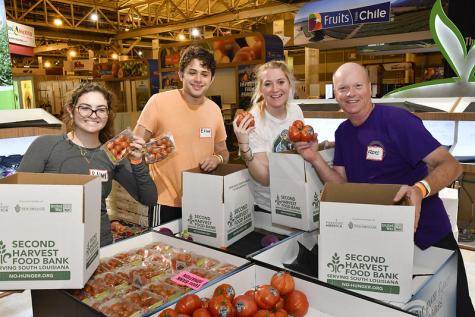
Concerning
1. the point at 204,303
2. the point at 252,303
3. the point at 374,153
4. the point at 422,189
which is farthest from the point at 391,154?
the point at 204,303

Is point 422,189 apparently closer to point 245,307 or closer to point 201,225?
point 245,307

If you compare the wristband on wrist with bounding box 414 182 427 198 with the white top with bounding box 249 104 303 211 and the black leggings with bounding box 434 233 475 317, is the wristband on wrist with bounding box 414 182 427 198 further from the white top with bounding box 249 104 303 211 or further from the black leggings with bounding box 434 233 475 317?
the white top with bounding box 249 104 303 211

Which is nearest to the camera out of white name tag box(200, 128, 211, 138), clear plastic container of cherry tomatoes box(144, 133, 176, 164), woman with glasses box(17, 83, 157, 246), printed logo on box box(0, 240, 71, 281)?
printed logo on box box(0, 240, 71, 281)

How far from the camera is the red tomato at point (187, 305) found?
133cm

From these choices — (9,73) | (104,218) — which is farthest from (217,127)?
(9,73)

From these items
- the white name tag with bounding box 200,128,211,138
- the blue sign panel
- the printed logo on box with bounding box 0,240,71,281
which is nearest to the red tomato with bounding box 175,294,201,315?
the printed logo on box with bounding box 0,240,71,281

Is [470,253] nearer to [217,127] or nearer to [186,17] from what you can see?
[217,127]

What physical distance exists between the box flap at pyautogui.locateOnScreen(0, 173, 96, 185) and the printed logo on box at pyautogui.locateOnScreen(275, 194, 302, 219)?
2.90ft

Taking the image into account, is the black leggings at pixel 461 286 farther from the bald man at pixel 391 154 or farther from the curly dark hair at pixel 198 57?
the curly dark hair at pixel 198 57

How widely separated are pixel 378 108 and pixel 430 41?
4115 millimetres

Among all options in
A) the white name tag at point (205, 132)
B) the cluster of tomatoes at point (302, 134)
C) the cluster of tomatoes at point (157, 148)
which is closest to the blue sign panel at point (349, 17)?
the white name tag at point (205, 132)

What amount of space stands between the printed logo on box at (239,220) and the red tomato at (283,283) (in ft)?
1.58

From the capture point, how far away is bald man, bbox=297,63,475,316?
1.78 metres

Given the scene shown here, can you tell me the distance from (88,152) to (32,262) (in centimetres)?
78
